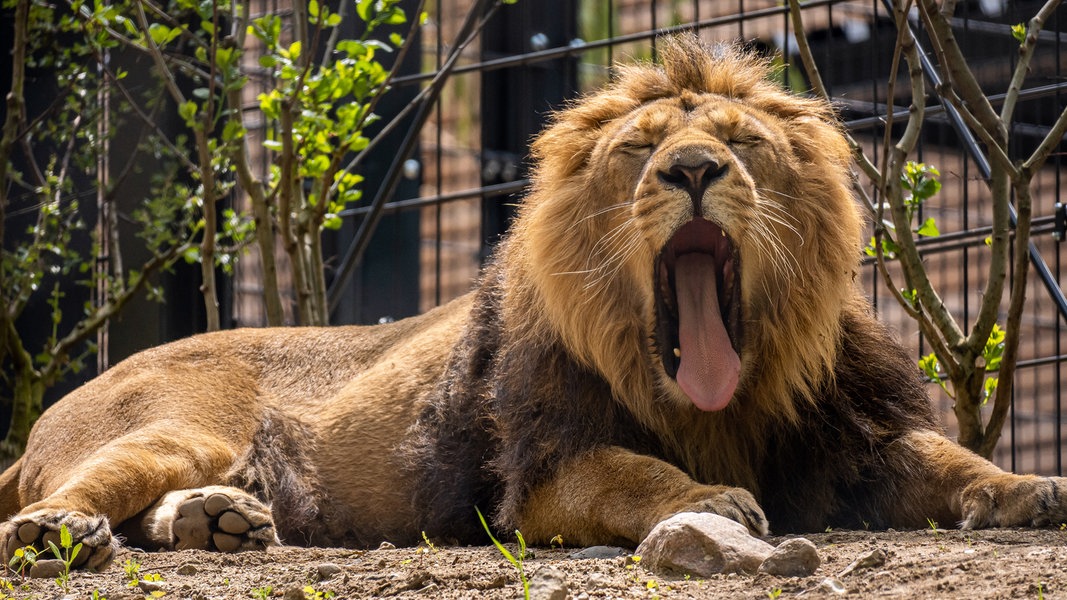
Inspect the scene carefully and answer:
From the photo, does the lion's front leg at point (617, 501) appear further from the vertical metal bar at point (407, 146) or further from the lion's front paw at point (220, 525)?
the vertical metal bar at point (407, 146)

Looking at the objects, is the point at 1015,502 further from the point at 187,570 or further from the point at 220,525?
the point at 220,525

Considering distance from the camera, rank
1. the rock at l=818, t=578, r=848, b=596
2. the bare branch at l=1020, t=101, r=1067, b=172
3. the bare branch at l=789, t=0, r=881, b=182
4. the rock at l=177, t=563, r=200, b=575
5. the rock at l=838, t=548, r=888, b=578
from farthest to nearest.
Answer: the bare branch at l=789, t=0, r=881, b=182, the bare branch at l=1020, t=101, r=1067, b=172, the rock at l=177, t=563, r=200, b=575, the rock at l=838, t=548, r=888, b=578, the rock at l=818, t=578, r=848, b=596

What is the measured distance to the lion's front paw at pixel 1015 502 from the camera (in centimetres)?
367

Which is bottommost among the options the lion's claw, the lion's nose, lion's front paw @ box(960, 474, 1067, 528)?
the lion's claw

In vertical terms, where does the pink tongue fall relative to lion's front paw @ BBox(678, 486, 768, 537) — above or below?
above

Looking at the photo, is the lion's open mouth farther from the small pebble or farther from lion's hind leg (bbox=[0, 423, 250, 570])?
lion's hind leg (bbox=[0, 423, 250, 570])

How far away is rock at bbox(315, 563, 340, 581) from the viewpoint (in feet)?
11.3

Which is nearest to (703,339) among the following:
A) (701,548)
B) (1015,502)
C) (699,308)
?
(699,308)

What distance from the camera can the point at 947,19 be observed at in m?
4.92

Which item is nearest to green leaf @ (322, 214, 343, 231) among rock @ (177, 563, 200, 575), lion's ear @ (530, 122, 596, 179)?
lion's ear @ (530, 122, 596, 179)

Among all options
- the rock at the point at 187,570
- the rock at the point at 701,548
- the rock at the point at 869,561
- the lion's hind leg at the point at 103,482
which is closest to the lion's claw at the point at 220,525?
the lion's hind leg at the point at 103,482

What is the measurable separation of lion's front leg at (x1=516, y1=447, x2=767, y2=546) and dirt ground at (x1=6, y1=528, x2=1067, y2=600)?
11cm

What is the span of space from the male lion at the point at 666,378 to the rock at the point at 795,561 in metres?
0.60

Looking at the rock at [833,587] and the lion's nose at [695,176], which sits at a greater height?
the lion's nose at [695,176]
